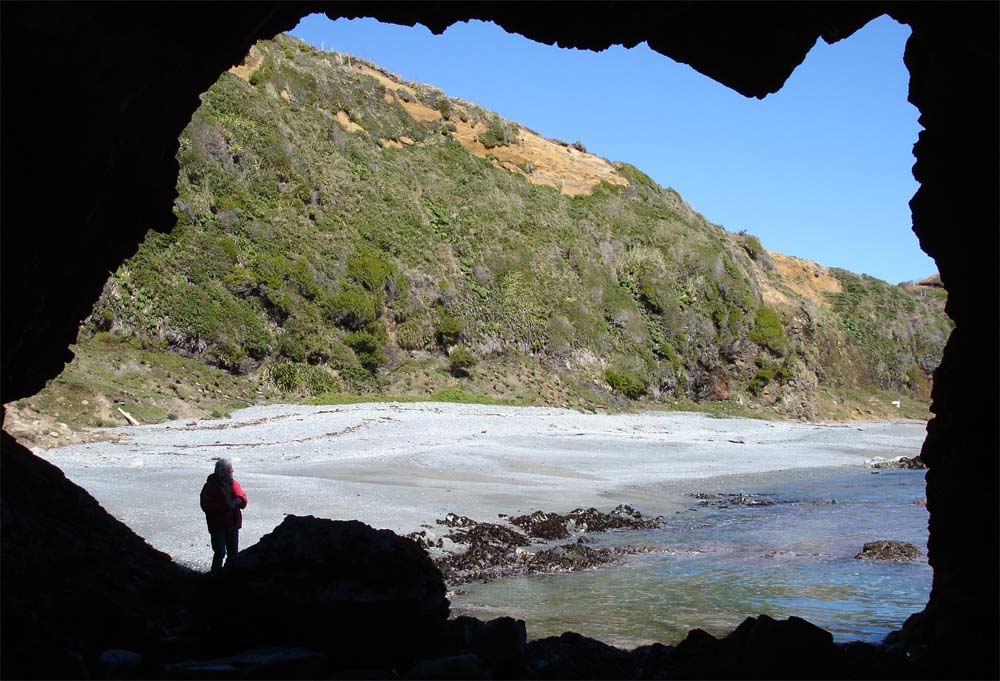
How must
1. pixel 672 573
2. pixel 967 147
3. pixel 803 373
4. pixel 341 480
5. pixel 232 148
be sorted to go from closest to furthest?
pixel 967 147
pixel 672 573
pixel 341 480
pixel 232 148
pixel 803 373

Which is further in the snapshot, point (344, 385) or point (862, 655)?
point (344, 385)

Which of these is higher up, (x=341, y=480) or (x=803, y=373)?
(x=803, y=373)

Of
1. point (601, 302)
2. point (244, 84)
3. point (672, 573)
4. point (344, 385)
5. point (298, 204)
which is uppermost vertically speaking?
point (244, 84)

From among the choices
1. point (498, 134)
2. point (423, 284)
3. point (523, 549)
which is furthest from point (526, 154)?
point (523, 549)

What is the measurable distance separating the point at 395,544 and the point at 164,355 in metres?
26.0

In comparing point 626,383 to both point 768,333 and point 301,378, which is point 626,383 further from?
point 301,378

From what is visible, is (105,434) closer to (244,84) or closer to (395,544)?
(395,544)

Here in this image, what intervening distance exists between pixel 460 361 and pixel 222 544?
30461mm

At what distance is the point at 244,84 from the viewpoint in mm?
44125

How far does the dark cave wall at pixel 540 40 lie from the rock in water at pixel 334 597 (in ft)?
5.08

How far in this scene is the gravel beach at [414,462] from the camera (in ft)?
48.8

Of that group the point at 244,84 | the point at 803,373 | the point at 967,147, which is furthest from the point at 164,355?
the point at 803,373

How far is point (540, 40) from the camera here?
25.2 ft

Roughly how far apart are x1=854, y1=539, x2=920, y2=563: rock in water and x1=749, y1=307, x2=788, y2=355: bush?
39997 mm
